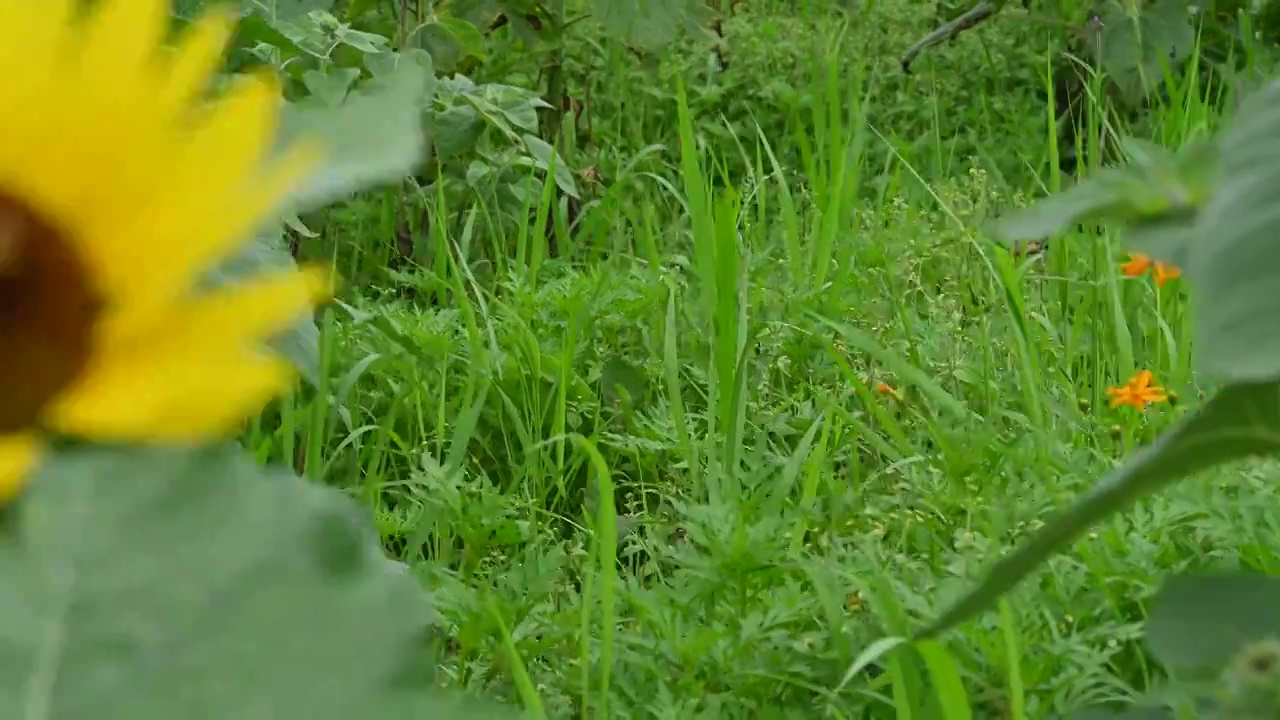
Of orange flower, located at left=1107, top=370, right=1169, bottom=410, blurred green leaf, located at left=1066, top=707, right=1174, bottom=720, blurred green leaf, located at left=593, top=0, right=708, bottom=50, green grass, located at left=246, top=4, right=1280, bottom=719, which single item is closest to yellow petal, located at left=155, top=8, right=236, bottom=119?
blurred green leaf, located at left=1066, top=707, right=1174, bottom=720

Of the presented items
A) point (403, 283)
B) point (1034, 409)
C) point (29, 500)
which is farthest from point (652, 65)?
point (29, 500)

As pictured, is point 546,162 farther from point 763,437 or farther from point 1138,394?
point 1138,394

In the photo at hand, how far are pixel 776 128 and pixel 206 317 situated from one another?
261 cm

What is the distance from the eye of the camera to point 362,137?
304 mm

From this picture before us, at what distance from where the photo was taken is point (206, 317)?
222 millimetres

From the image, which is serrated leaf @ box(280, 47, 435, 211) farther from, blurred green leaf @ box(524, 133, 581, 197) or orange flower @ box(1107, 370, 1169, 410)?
blurred green leaf @ box(524, 133, 581, 197)

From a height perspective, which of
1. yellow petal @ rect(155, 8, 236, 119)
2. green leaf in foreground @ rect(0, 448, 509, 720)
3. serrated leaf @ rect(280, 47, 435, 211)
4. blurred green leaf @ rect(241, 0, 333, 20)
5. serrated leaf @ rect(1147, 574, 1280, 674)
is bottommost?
blurred green leaf @ rect(241, 0, 333, 20)

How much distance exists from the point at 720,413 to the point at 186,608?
4.43ft

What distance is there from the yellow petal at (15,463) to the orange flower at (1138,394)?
4.41 feet

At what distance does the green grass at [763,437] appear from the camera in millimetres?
1061

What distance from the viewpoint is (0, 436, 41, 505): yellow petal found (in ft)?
0.65

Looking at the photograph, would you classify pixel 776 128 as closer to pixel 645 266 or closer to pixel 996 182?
pixel 996 182

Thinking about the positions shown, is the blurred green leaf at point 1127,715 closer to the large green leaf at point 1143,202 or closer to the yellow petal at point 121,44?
the large green leaf at point 1143,202

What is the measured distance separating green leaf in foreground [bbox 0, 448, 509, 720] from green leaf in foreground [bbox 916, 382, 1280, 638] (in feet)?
0.84
